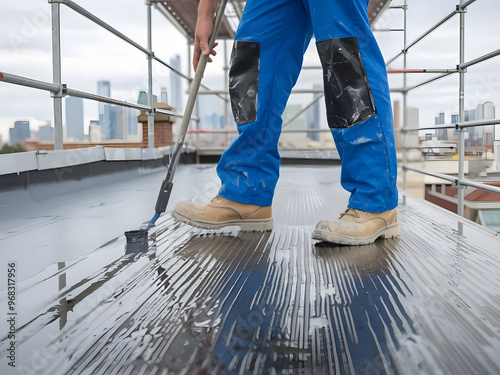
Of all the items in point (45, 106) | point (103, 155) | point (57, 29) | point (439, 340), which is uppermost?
point (57, 29)

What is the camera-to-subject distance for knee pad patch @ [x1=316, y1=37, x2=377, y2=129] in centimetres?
86

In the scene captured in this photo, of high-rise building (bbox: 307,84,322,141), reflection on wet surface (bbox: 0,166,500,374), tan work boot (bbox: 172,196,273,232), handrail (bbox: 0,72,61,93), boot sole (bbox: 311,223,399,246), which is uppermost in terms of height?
high-rise building (bbox: 307,84,322,141)

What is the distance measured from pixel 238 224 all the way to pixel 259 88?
315 millimetres

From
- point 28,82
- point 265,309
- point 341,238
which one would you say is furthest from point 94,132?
point 265,309

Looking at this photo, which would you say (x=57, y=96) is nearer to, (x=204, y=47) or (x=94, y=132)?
(x=94, y=132)

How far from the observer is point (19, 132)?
140cm

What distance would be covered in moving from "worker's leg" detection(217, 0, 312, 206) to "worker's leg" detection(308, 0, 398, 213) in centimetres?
11

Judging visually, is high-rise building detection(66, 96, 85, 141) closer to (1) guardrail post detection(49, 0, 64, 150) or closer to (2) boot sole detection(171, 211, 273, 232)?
(1) guardrail post detection(49, 0, 64, 150)

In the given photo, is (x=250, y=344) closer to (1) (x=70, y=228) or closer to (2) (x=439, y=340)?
(2) (x=439, y=340)

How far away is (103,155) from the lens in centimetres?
187

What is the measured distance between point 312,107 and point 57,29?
11.2 feet

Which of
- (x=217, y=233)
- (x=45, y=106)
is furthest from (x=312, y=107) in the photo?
(x=217, y=233)

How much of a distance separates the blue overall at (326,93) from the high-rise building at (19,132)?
716mm

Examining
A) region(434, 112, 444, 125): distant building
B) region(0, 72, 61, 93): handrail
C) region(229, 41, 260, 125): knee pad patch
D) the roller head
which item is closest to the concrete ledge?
region(0, 72, 61, 93): handrail
